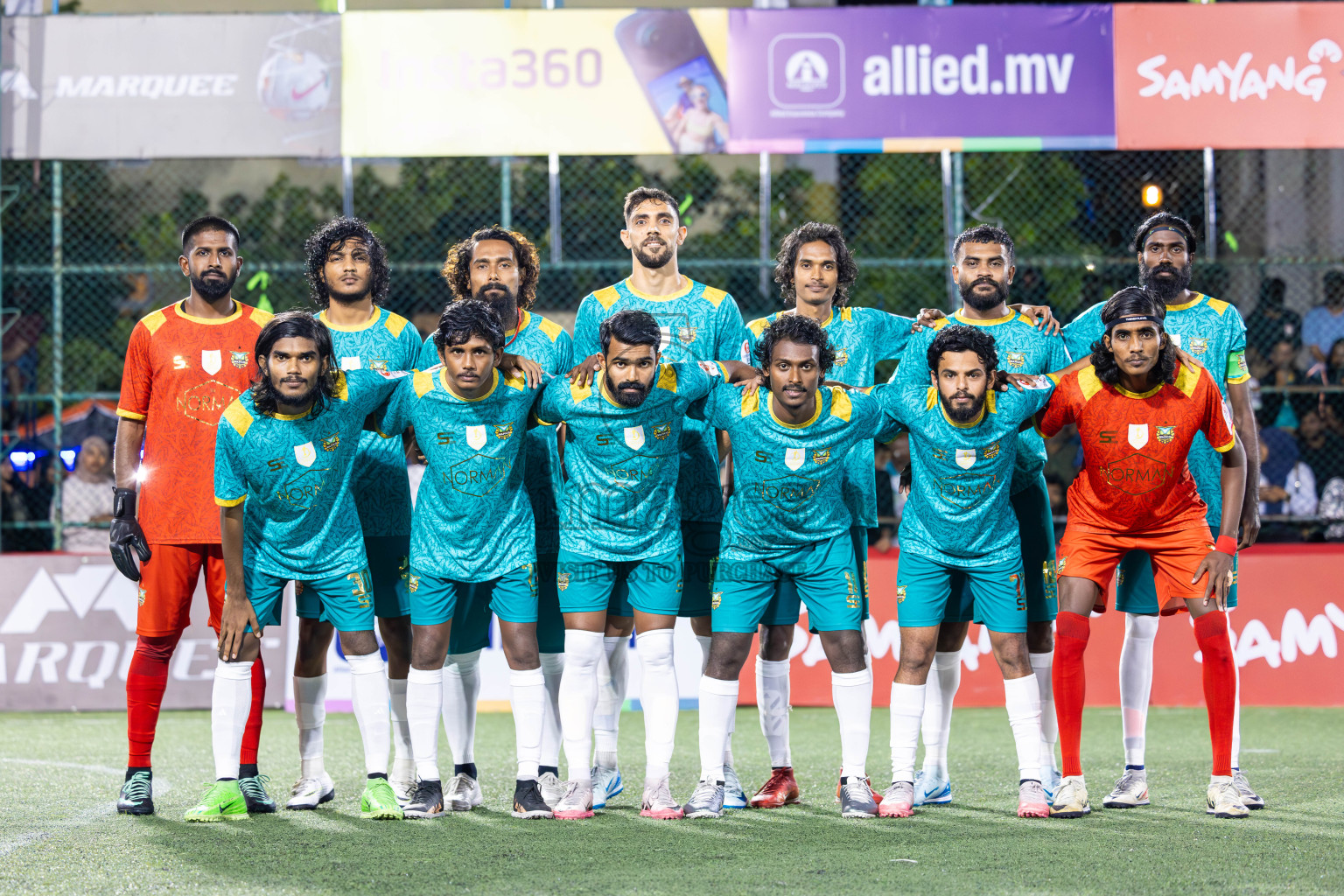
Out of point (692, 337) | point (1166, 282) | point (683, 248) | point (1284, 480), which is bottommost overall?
point (1284, 480)

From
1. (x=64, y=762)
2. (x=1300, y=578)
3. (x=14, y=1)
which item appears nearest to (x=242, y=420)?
(x=64, y=762)

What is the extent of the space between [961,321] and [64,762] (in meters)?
4.66

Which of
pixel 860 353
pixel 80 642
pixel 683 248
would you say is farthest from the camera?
pixel 683 248

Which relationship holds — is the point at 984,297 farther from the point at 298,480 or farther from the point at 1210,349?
the point at 298,480

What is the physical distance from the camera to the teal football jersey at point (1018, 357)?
17.6ft

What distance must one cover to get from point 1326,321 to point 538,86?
21.2ft

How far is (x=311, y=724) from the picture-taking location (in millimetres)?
5449

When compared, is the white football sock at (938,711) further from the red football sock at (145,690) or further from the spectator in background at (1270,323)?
the spectator in background at (1270,323)

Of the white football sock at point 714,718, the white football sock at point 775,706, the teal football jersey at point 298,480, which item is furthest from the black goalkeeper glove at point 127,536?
the white football sock at point 775,706

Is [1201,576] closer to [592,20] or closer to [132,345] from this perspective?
[132,345]

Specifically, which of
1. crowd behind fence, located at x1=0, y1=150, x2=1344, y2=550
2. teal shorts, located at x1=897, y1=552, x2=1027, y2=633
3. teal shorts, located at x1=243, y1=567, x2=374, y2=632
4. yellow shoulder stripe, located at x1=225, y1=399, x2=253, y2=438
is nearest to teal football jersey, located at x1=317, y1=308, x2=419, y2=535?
teal shorts, located at x1=243, y1=567, x2=374, y2=632

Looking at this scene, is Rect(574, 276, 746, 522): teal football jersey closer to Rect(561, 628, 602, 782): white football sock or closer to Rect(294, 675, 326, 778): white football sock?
Rect(561, 628, 602, 782): white football sock

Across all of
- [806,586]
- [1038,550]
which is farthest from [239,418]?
[1038,550]

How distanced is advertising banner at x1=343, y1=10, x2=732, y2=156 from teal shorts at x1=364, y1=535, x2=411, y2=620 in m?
5.91
